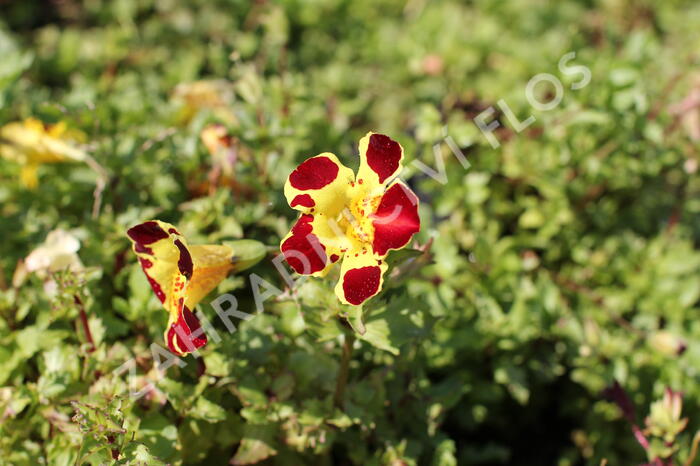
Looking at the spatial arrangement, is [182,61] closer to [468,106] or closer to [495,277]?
[468,106]

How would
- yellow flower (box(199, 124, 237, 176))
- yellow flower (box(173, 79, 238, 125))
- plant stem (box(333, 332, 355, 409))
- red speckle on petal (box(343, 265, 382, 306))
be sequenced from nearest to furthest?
red speckle on petal (box(343, 265, 382, 306)) → plant stem (box(333, 332, 355, 409)) → yellow flower (box(199, 124, 237, 176)) → yellow flower (box(173, 79, 238, 125))

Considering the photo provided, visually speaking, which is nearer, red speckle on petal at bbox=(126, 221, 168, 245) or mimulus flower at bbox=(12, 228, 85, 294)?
red speckle on petal at bbox=(126, 221, 168, 245)

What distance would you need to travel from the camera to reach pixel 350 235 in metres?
1.25

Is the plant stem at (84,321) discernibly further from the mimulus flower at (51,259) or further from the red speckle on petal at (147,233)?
the red speckle on petal at (147,233)

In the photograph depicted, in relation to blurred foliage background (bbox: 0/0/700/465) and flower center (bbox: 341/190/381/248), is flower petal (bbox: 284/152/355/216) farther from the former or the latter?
blurred foliage background (bbox: 0/0/700/465)

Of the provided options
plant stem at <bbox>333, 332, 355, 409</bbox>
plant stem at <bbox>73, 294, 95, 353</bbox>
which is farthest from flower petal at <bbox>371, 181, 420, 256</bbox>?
plant stem at <bbox>73, 294, 95, 353</bbox>

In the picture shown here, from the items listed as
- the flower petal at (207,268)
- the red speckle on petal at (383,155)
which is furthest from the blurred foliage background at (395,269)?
the red speckle on petal at (383,155)

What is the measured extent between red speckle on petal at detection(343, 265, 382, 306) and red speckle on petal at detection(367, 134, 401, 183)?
18 cm

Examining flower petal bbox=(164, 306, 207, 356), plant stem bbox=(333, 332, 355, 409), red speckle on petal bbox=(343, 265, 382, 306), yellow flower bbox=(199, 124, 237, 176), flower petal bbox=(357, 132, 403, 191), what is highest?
yellow flower bbox=(199, 124, 237, 176)

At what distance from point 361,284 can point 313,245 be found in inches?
4.6

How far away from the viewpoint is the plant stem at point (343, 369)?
4.51 feet

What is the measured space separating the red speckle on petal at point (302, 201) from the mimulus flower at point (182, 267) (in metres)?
0.21

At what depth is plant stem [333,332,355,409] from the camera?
138 centimetres

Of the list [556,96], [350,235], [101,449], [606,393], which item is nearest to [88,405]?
[101,449]
